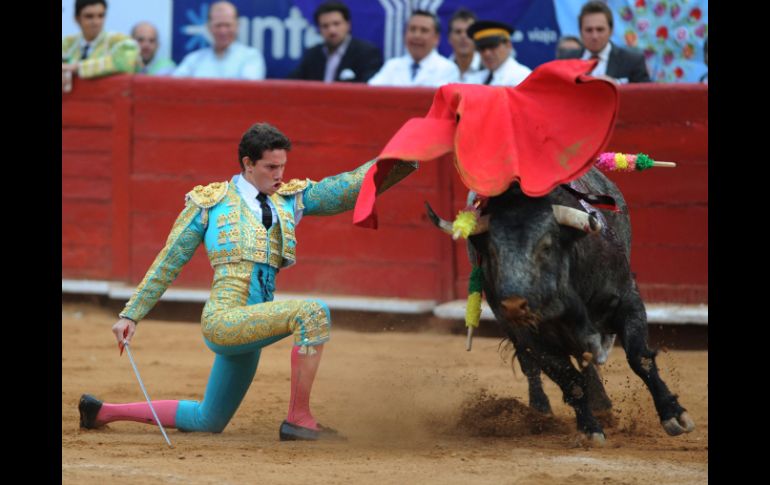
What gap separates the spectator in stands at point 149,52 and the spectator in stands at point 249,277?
456 cm

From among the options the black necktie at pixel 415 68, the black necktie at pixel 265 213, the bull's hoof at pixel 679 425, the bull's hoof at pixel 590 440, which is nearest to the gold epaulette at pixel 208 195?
the black necktie at pixel 265 213

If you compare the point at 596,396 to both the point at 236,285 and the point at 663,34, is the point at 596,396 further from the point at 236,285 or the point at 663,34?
the point at 663,34

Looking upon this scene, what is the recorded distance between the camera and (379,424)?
5656 mm

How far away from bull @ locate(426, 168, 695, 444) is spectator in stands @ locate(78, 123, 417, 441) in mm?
595

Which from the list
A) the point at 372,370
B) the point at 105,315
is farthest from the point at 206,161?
the point at 372,370

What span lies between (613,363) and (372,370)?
1328 mm

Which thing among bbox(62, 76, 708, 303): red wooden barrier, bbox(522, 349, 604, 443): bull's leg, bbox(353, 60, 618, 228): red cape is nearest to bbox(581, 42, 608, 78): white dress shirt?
bbox(62, 76, 708, 303): red wooden barrier

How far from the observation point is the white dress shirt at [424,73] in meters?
8.70

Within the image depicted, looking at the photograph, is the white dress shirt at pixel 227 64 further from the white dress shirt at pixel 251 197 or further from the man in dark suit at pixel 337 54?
the white dress shirt at pixel 251 197

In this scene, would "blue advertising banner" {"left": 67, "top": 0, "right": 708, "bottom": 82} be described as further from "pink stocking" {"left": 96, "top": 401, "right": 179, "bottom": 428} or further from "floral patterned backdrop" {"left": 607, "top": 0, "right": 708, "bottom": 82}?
"pink stocking" {"left": 96, "top": 401, "right": 179, "bottom": 428}

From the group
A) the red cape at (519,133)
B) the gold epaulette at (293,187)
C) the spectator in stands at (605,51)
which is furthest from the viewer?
the spectator in stands at (605,51)

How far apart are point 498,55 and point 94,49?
111 inches

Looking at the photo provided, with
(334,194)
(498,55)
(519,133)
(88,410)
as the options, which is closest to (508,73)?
(498,55)
